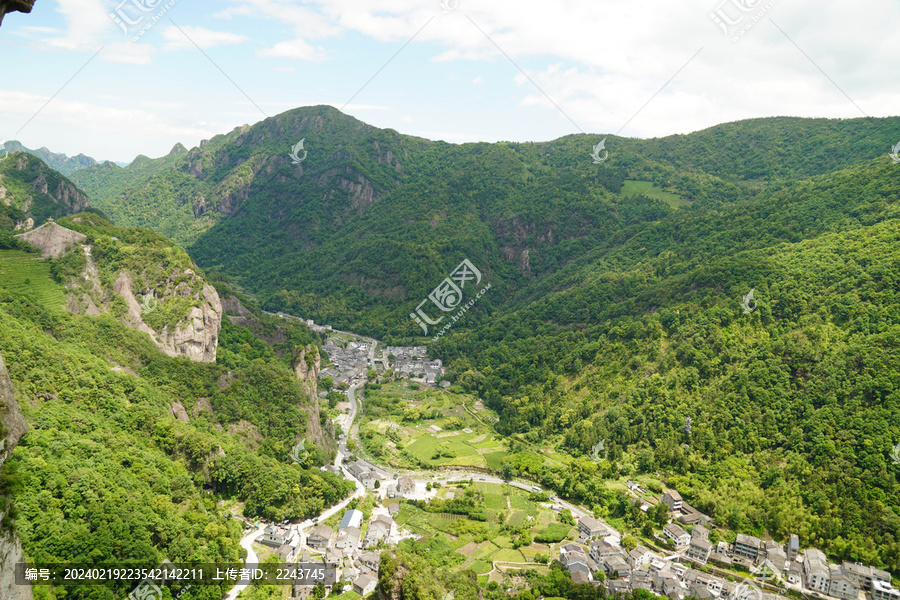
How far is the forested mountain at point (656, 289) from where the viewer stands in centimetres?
5094

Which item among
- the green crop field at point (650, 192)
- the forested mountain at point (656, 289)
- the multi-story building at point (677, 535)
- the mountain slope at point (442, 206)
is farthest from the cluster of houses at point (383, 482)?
the green crop field at point (650, 192)

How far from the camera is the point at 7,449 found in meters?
15.6

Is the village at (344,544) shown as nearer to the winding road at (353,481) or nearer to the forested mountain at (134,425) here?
the winding road at (353,481)

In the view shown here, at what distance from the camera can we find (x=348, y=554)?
137 ft

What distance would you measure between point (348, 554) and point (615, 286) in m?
64.2

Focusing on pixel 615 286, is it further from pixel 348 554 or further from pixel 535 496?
pixel 348 554

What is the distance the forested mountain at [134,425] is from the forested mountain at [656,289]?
86.9ft

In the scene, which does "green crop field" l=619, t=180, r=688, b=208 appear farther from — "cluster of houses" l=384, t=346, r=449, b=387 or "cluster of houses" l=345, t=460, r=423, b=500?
"cluster of houses" l=345, t=460, r=423, b=500

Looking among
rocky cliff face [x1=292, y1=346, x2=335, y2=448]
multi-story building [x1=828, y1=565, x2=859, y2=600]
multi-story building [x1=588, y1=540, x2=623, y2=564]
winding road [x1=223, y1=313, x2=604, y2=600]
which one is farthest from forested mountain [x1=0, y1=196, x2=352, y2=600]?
multi-story building [x1=828, y1=565, x2=859, y2=600]

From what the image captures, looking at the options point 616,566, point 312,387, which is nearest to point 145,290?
point 312,387

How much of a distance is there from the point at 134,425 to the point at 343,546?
18.8 m

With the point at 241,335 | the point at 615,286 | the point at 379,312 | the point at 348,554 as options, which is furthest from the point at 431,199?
the point at 348,554

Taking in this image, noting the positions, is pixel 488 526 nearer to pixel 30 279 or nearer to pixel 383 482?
pixel 383 482

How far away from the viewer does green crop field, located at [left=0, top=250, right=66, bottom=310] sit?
50781mm
